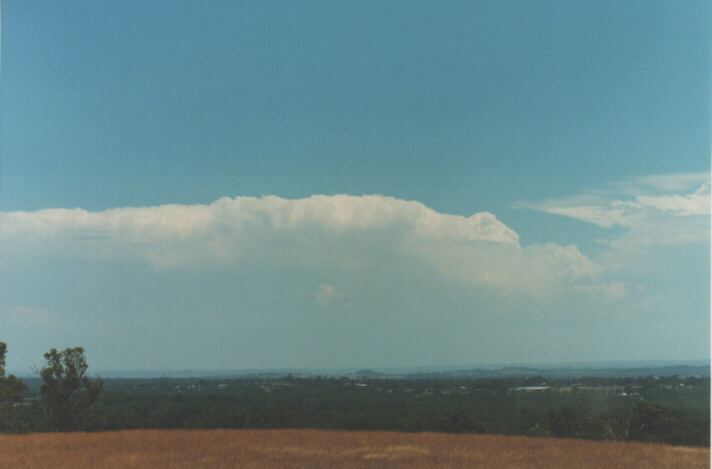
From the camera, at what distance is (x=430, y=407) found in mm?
27641

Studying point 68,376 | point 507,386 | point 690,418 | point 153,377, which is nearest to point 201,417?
point 68,376

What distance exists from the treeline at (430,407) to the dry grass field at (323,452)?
3.51 metres

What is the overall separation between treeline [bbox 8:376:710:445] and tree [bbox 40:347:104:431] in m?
0.38

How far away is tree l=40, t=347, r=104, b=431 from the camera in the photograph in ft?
63.7

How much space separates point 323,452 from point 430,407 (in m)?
16.4

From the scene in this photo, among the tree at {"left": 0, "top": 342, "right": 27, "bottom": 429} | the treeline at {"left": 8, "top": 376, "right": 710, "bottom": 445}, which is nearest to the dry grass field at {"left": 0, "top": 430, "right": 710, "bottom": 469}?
the treeline at {"left": 8, "top": 376, "right": 710, "bottom": 445}

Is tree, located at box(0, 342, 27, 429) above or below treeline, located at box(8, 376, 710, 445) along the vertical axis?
above

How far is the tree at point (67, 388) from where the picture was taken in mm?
19406

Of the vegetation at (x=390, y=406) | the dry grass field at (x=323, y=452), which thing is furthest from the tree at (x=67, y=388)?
the dry grass field at (x=323, y=452)

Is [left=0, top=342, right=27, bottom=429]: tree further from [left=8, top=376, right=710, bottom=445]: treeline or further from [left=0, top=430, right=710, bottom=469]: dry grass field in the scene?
[left=0, top=430, right=710, bottom=469]: dry grass field

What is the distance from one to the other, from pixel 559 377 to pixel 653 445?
1138 cm

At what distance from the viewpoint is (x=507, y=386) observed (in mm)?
26266

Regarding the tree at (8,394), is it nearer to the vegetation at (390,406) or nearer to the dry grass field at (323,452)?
the vegetation at (390,406)

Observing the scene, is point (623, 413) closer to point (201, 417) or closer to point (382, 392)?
point (201, 417)
